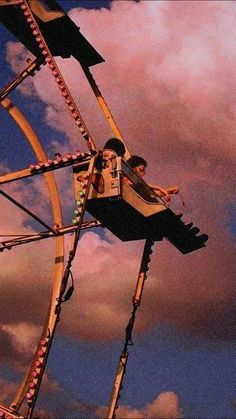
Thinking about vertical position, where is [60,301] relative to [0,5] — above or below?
below

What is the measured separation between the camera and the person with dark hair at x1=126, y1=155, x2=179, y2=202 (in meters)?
17.0

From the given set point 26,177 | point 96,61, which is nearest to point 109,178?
point 26,177

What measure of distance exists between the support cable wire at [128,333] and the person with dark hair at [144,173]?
1649 millimetres

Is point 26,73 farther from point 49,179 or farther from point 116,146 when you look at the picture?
point 116,146

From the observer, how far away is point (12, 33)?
1716 cm

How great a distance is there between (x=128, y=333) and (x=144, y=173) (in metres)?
4.95

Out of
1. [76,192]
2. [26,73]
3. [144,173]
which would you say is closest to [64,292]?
[76,192]

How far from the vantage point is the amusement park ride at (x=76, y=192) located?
1439cm

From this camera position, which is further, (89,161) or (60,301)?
(89,161)

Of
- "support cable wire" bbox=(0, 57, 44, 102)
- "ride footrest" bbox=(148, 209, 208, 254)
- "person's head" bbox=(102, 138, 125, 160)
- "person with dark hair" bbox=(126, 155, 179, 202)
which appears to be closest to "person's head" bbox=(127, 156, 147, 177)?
"person with dark hair" bbox=(126, 155, 179, 202)

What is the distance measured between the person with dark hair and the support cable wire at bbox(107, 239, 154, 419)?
5.41ft

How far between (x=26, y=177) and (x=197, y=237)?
605cm

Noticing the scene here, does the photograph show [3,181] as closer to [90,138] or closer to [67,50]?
[90,138]

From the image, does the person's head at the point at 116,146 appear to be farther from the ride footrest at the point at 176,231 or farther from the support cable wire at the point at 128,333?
the support cable wire at the point at 128,333
